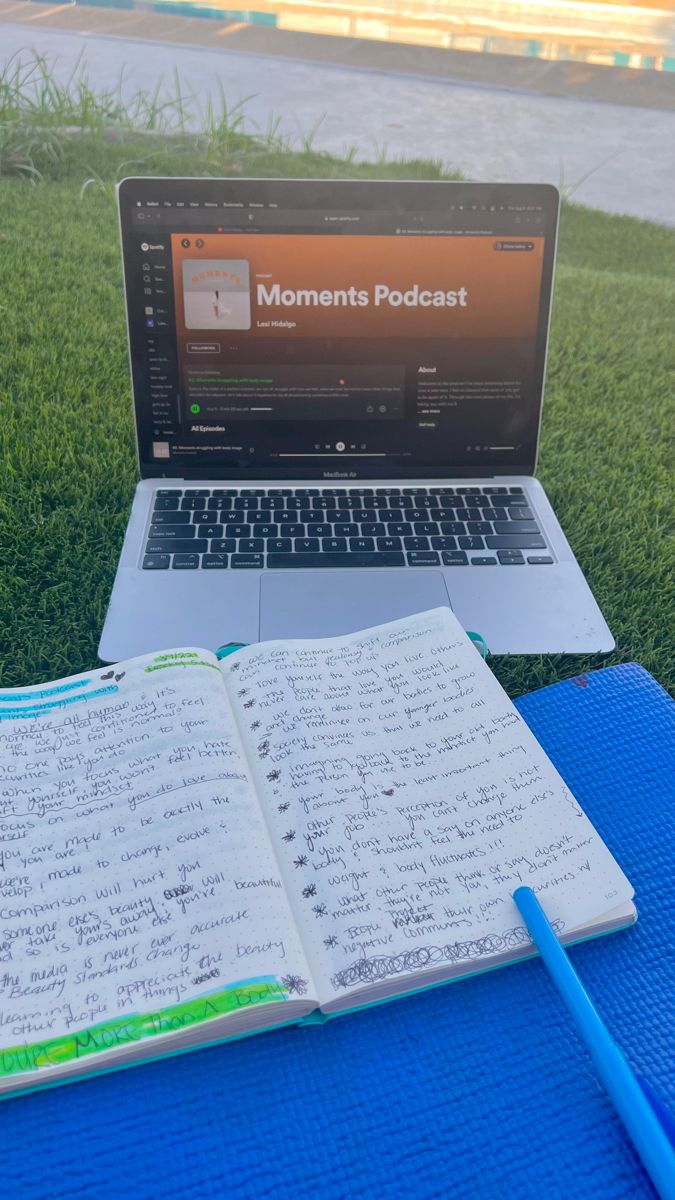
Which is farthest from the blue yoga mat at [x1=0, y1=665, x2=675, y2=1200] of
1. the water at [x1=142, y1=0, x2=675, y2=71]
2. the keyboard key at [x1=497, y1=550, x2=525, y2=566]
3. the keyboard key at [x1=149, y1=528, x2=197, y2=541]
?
the water at [x1=142, y1=0, x2=675, y2=71]

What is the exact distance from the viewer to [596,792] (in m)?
0.60

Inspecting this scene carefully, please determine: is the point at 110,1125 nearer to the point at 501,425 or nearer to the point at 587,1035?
the point at 587,1035

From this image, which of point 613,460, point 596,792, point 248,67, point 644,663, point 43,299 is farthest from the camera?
point 248,67

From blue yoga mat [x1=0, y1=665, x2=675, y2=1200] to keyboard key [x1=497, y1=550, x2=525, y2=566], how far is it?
0.42 meters

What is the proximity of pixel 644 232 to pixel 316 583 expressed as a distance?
2.86 m

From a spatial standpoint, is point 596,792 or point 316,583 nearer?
point 596,792

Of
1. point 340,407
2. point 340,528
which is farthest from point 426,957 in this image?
point 340,407

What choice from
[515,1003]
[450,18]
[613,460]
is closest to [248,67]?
[450,18]

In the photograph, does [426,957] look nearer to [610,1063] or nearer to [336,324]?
[610,1063]

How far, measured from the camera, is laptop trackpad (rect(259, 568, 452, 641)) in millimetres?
789

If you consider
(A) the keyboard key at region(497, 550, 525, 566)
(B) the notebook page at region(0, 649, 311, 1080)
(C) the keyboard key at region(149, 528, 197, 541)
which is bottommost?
(A) the keyboard key at region(497, 550, 525, 566)

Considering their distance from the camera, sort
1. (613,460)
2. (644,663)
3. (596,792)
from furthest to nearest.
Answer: (613,460) < (644,663) < (596,792)

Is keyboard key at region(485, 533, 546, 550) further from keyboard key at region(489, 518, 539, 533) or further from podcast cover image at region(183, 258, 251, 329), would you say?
podcast cover image at region(183, 258, 251, 329)

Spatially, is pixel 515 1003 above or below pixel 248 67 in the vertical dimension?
below
